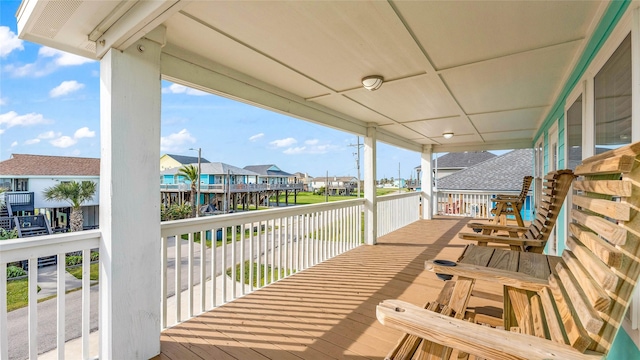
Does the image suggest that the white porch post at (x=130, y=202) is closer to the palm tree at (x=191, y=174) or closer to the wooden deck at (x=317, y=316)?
the wooden deck at (x=317, y=316)

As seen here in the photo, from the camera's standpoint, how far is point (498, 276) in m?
1.48

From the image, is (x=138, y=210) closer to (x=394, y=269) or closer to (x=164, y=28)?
(x=164, y=28)

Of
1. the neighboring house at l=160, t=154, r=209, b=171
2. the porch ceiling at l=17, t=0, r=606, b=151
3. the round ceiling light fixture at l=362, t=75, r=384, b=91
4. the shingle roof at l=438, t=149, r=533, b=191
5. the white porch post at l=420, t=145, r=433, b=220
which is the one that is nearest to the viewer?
the porch ceiling at l=17, t=0, r=606, b=151

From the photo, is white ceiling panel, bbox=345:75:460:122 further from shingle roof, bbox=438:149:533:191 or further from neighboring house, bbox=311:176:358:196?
neighboring house, bbox=311:176:358:196

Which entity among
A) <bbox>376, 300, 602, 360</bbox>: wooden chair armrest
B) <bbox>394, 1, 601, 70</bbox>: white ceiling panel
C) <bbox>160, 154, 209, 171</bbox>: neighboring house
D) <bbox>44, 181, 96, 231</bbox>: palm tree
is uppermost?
<bbox>394, 1, 601, 70</bbox>: white ceiling panel

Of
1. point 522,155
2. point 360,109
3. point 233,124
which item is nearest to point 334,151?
point 233,124

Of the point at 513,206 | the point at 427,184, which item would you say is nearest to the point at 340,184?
the point at 427,184

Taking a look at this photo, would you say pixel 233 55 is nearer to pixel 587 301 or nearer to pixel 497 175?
pixel 587 301

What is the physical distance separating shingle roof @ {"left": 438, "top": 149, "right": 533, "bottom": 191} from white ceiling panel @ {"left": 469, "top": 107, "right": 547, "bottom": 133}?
688 cm

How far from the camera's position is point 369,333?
7.75ft

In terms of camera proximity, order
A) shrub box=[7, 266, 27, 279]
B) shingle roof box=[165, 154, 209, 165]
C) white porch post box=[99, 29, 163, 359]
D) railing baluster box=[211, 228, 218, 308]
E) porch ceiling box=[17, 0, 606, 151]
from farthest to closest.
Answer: shingle roof box=[165, 154, 209, 165], railing baluster box=[211, 228, 218, 308], shrub box=[7, 266, 27, 279], white porch post box=[99, 29, 163, 359], porch ceiling box=[17, 0, 606, 151]

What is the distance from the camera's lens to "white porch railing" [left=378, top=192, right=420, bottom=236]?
6.13 metres

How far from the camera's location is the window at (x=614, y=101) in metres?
1.44

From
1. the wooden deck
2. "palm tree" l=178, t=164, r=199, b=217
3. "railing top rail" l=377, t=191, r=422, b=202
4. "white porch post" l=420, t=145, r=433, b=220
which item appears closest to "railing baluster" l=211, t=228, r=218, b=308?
the wooden deck
